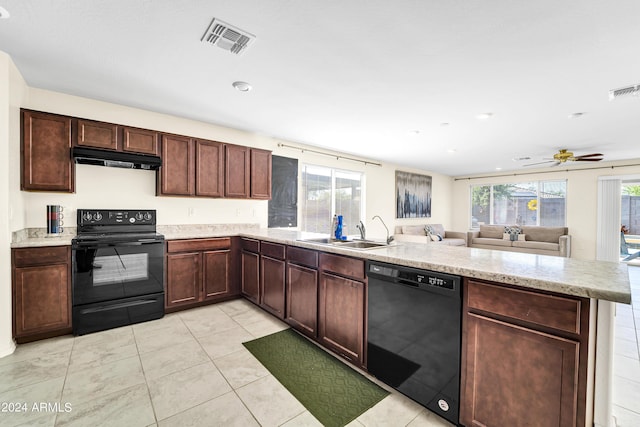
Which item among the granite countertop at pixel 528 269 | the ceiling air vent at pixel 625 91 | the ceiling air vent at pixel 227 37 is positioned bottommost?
the granite countertop at pixel 528 269

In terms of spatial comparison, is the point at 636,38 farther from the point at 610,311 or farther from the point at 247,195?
the point at 247,195

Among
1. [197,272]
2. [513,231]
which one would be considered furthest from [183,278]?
[513,231]

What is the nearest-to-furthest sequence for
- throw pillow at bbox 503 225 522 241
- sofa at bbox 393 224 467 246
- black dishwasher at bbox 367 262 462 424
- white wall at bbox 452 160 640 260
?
black dishwasher at bbox 367 262 462 424
white wall at bbox 452 160 640 260
throw pillow at bbox 503 225 522 241
sofa at bbox 393 224 467 246

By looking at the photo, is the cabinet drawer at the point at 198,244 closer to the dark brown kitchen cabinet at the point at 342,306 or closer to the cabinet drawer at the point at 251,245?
the cabinet drawer at the point at 251,245

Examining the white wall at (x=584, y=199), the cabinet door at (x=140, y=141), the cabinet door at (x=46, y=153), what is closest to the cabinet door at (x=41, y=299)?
the cabinet door at (x=46, y=153)

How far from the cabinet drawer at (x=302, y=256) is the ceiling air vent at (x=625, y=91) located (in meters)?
3.30

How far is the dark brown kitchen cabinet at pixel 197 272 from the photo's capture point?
311 cm

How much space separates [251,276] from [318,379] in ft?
5.47

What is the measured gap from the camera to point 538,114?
3.36m

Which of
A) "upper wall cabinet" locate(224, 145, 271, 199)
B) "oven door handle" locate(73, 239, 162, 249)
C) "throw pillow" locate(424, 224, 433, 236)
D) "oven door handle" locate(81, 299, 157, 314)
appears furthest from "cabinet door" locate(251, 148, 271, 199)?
"throw pillow" locate(424, 224, 433, 236)

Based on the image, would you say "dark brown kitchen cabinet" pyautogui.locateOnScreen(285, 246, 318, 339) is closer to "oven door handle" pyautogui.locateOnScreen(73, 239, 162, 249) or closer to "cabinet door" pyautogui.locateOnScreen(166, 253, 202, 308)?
"cabinet door" pyautogui.locateOnScreen(166, 253, 202, 308)

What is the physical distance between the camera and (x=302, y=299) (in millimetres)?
2547

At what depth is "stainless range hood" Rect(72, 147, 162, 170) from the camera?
2.76 metres

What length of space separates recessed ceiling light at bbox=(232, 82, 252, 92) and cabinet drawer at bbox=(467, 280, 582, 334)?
253 centimetres
